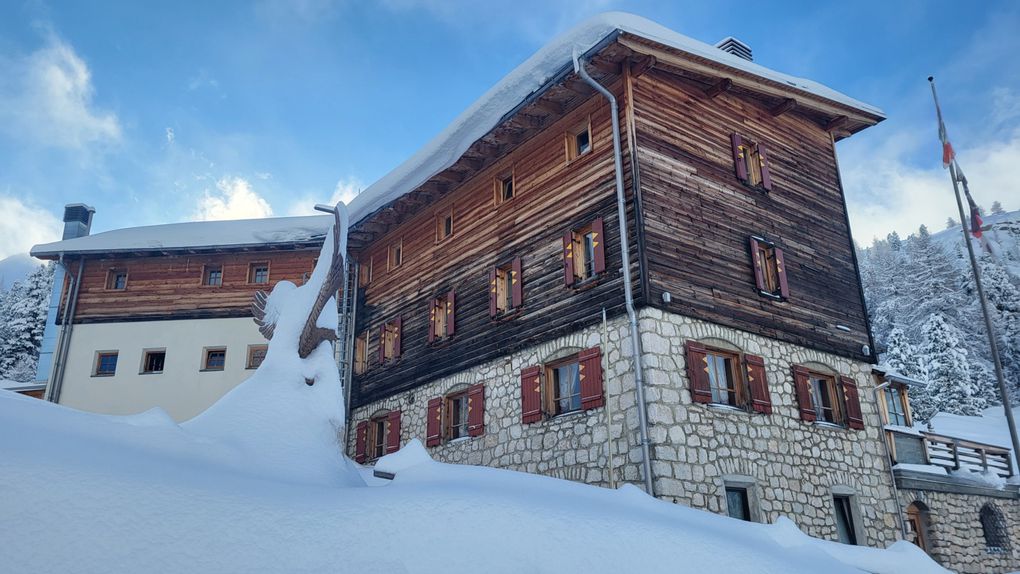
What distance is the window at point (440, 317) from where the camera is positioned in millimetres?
16812

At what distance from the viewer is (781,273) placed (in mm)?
14258

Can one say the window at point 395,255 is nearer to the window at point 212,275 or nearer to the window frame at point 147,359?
the window at point 212,275

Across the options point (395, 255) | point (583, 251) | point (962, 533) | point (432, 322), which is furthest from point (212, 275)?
point (962, 533)

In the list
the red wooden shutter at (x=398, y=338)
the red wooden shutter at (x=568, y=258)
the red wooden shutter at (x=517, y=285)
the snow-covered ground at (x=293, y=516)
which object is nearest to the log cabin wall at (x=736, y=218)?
the red wooden shutter at (x=568, y=258)

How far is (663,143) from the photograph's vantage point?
1339 cm

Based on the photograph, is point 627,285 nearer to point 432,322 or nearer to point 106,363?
point 432,322

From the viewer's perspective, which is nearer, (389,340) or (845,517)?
(845,517)

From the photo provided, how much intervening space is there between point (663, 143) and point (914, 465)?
10411mm

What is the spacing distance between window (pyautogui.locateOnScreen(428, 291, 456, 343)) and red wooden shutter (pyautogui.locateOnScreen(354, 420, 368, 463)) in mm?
4029

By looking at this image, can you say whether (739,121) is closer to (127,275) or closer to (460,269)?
(460,269)

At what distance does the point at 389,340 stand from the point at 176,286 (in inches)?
320

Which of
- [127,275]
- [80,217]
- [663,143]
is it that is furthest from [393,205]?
[80,217]

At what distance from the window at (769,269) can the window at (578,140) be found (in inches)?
155

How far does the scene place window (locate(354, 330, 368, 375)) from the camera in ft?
67.8
